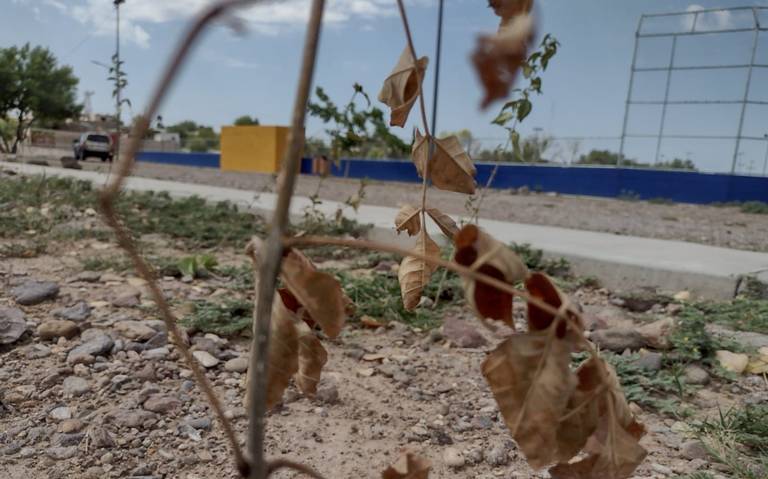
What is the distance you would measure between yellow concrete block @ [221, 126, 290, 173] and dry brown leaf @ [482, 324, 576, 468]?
1841cm

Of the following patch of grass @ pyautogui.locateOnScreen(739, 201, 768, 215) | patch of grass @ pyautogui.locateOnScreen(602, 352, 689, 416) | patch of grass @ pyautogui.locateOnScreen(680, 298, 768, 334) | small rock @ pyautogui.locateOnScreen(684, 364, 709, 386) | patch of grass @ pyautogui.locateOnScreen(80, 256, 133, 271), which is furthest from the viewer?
patch of grass @ pyautogui.locateOnScreen(739, 201, 768, 215)

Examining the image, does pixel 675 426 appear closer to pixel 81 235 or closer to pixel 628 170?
pixel 81 235

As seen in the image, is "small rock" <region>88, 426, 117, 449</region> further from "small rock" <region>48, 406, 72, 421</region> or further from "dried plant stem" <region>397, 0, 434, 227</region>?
"dried plant stem" <region>397, 0, 434, 227</region>

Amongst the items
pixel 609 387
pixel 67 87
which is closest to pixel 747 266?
pixel 609 387

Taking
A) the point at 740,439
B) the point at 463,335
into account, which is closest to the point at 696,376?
the point at 740,439

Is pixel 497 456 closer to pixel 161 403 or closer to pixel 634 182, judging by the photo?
pixel 161 403

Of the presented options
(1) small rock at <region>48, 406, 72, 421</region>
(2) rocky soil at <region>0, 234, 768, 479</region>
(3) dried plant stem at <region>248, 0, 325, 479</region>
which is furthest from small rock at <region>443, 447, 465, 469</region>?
(3) dried plant stem at <region>248, 0, 325, 479</region>

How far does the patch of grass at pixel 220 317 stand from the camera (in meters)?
1.77

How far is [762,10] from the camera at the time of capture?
354 inches

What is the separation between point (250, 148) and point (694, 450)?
19.5m

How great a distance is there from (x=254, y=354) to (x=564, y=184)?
41.8 feet

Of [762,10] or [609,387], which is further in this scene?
[762,10]

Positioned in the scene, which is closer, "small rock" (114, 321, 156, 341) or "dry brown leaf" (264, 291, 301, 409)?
"dry brown leaf" (264, 291, 301, 409)

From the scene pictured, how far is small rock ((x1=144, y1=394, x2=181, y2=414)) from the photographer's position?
4.24ft
